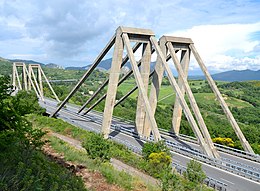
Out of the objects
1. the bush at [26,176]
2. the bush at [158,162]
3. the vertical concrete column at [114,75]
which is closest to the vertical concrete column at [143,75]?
the vertical concrete column at [114,75]

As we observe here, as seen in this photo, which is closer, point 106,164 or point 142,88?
point 106,164

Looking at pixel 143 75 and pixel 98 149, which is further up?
pixel 143 75

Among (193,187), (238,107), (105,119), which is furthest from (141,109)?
(238,107)

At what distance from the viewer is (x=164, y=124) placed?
59.5 meters

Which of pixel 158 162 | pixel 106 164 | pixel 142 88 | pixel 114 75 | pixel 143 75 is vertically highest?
pixel 143 75

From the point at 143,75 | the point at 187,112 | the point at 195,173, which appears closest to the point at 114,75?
the point at 143,75

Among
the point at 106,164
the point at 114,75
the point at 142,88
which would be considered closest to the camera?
the point at 106,164

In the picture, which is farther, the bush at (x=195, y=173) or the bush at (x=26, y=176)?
the bush at (x=195, y=173)

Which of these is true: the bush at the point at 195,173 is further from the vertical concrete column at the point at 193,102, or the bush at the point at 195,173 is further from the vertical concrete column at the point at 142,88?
the vertical concrete column at the point at 142,88

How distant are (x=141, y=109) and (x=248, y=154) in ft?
41.4

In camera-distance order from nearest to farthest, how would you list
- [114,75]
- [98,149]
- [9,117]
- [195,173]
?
[9,117] < [195,173] < [98,149] < [114,75]

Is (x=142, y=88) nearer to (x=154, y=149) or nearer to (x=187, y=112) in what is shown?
(x=187, y=112)

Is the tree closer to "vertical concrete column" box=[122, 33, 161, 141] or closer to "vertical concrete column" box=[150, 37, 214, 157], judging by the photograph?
"vertical concrete column" box=[122, 33, 161, 141]

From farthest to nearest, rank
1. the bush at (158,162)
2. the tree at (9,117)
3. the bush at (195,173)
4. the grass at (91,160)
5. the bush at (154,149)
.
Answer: the bush at (154,149) < the bush at (158,162) < the bush at (195,173) < the grass at (91,160) < the tree at (9,117)
